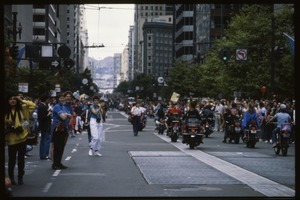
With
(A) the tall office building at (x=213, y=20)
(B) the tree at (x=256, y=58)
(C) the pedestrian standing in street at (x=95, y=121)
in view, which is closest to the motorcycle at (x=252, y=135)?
(C) the pedestrian standing in street at (x=95, y=121)

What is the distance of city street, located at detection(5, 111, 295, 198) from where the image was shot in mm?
12008

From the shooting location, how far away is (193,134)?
25531mm

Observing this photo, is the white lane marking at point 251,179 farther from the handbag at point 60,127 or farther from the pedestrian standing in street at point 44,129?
the pedestrian standing in street at point 44,129

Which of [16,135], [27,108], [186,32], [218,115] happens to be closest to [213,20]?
[186,32]

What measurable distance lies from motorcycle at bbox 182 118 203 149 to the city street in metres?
2.84

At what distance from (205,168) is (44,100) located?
5581 millimetres

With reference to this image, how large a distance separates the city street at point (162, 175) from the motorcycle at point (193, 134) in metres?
2.84

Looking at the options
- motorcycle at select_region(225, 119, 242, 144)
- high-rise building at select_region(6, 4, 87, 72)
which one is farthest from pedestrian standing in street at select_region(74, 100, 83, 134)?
motorcycle at select_region(225, 119, 242, 144)

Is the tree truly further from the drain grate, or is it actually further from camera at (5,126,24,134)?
camera at (5,126,24,134)

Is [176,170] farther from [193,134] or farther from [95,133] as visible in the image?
[193,134]

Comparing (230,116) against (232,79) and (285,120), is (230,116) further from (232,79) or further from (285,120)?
(232,79)

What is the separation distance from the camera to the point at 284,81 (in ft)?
165

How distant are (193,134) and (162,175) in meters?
10.6

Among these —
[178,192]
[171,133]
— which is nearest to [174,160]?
[178,192]
